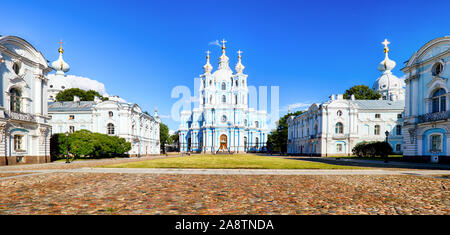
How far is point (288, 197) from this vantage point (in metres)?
7.10

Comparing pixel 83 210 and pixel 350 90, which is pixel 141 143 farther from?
pixel 350 90

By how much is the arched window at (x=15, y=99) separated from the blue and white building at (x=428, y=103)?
41.0 m

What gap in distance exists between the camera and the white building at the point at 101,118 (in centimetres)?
4344

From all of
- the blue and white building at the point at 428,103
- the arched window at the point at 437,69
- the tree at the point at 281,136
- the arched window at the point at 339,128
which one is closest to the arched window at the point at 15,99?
the blue and white building at the point at 428,103

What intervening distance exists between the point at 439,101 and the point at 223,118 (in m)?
53.3

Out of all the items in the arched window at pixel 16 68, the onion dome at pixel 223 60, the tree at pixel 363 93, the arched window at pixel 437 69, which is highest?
the onion dome at pixel 223 60

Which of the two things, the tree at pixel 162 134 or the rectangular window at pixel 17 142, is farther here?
the tree at pixel 162 134

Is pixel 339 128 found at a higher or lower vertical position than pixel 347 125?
lower

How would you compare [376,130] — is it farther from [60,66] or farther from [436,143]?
[60,66]

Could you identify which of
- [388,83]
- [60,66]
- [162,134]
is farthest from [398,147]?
[60,66]

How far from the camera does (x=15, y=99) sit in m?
22.6

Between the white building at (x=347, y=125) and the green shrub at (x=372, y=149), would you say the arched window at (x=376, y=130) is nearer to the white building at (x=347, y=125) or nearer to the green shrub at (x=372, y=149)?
the white building at (x=347, y=125)

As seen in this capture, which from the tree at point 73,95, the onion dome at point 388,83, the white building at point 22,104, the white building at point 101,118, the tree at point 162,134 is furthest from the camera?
the tree at point 162,134
